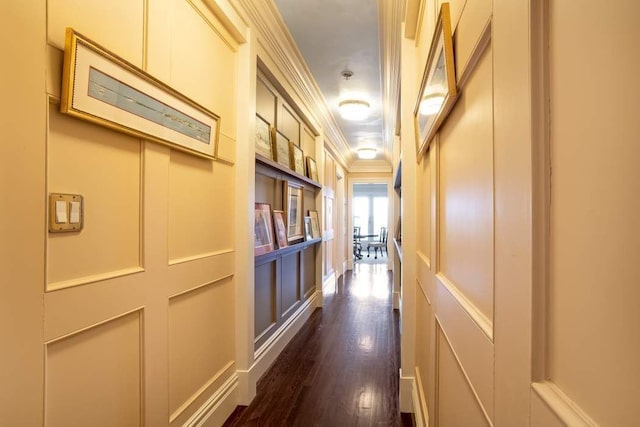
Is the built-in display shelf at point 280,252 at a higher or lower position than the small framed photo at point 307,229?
lower

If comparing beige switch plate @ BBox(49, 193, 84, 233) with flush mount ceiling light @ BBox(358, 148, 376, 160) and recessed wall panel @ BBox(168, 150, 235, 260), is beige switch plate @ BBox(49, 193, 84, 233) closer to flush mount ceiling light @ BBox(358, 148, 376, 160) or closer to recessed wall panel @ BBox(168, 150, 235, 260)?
recessed wall panel @ BBox(168, 150, 235, 260)

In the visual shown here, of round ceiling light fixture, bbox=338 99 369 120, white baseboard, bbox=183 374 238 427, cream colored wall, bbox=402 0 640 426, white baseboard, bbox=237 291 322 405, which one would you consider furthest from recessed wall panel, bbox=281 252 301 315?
cream colored wall, bbox=402 0 640 426

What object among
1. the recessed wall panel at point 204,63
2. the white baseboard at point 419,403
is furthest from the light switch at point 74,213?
the white baseboard at point 419,403

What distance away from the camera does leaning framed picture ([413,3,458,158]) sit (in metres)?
0.98

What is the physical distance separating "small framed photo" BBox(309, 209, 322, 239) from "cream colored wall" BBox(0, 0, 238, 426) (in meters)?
2.37

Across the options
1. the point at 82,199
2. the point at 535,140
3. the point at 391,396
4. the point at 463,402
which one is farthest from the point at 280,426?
the point at 535,140

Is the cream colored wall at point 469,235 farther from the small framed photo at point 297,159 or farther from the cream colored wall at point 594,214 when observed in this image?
the small framed photo at point 297,159

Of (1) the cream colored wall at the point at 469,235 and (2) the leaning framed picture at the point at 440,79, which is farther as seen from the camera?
(2) the leaning framed picture at the point at 440,79

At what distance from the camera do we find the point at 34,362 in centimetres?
96

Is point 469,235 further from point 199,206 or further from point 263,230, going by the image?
point 263,230

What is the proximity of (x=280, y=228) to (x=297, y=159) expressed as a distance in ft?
3.09

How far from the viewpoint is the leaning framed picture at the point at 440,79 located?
3.23ft

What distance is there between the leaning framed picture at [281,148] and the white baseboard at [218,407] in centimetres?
183

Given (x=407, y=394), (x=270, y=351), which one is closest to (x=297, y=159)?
(x=270, y=351)
